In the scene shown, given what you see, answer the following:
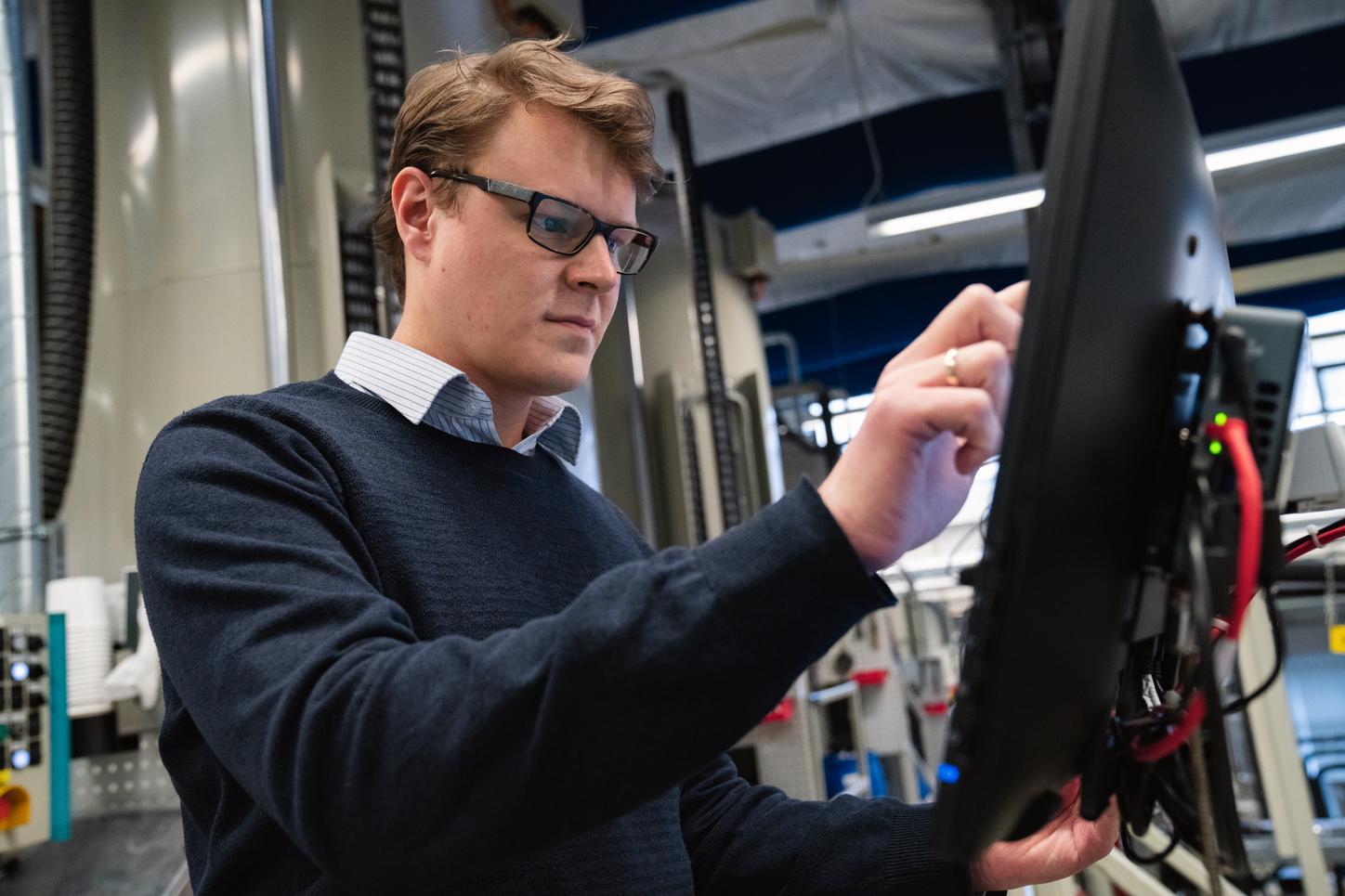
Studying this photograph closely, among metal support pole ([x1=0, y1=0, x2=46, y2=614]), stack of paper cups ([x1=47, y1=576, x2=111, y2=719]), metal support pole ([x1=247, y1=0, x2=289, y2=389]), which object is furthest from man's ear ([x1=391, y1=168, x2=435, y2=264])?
stack of paper cups ([x1=47, y1=576, x2=111, y2=719])

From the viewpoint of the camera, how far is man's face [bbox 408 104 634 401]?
0.96 meters

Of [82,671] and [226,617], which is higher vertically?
[226,617]

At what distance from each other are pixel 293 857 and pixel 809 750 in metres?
3.02

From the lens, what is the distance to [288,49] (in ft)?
7.22

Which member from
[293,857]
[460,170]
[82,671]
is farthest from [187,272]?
[293,857]

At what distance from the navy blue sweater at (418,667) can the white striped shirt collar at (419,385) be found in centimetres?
6

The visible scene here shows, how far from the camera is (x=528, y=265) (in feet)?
→ 3.12

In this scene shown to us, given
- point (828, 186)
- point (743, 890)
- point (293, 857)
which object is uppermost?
point (828, 186)

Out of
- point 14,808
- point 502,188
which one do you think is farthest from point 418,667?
point 14,808

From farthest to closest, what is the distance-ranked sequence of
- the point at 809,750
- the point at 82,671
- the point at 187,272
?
the point at 809,750 < the point at 187,272 < the point at 82,671

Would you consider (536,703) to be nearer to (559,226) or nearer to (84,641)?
(559,226)

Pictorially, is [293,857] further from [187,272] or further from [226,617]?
[187,272]

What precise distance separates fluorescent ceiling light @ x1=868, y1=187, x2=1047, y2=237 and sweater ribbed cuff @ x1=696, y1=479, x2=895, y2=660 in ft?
14.2

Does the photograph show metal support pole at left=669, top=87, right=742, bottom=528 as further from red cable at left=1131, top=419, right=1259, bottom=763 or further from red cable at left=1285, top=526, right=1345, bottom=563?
red cable at left=1131, top=419, right=1259, bottom=763
